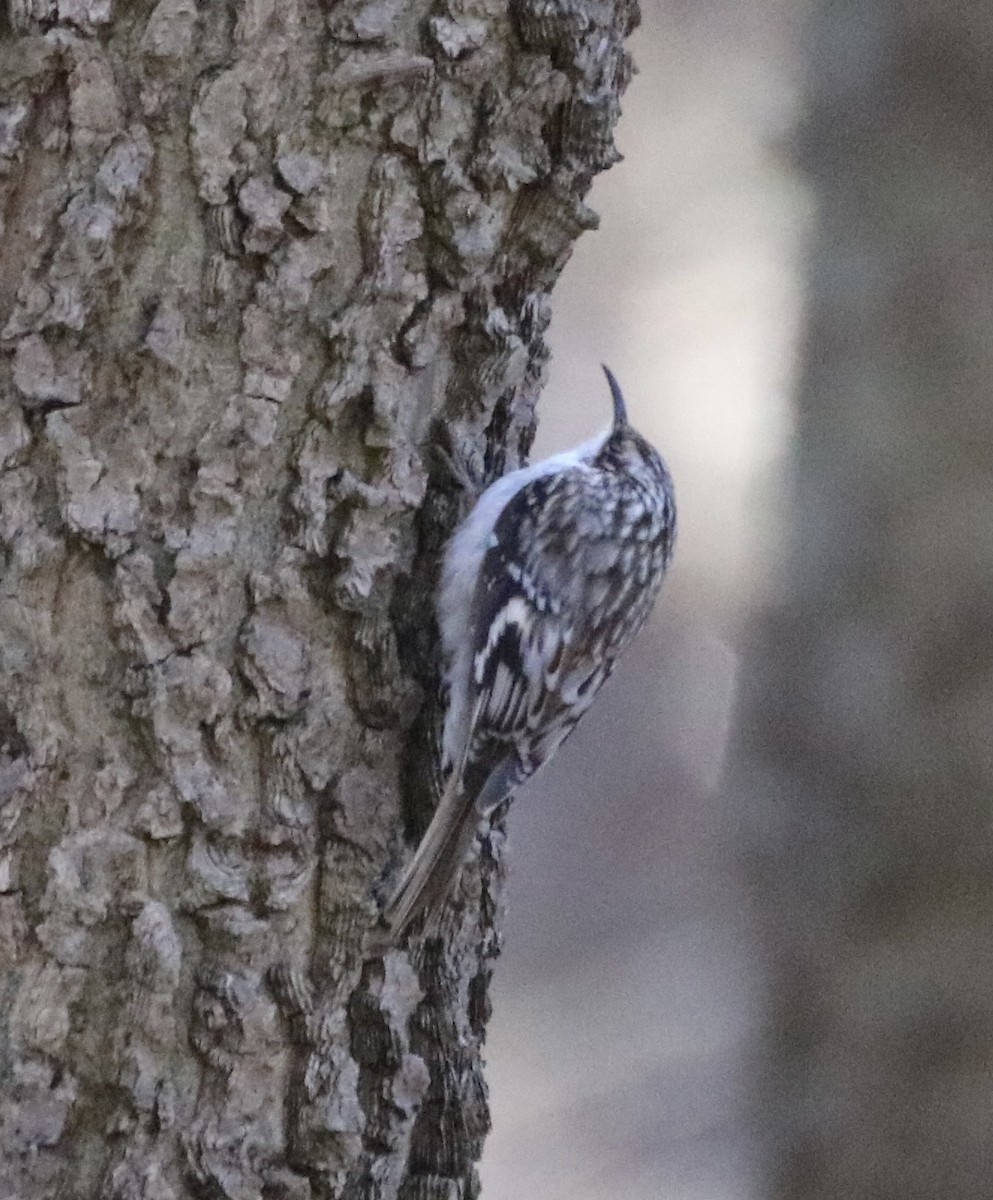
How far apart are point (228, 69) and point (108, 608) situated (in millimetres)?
480

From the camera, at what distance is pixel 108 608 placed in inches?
50.8

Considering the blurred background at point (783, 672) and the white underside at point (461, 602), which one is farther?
the blurred background at point (783, 672)

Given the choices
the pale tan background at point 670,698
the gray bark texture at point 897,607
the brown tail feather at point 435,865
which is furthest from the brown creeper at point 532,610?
the pale tan background at point 670,698

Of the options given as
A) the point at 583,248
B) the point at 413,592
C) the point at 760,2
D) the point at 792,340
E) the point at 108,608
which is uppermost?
the point at 760,2

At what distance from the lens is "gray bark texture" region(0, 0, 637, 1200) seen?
4.14ft

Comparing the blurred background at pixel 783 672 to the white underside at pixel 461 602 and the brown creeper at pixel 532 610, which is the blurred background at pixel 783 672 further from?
the white underside at pixel 461 602

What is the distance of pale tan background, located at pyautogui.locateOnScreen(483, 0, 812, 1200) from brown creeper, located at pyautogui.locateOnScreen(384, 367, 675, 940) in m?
0.61

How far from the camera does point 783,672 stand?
2523 mm

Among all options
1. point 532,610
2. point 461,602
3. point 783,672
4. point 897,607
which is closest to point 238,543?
point 461,602

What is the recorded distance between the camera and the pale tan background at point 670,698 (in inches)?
100.0

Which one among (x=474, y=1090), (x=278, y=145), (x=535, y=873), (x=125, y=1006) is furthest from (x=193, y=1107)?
(x=535, y=873)

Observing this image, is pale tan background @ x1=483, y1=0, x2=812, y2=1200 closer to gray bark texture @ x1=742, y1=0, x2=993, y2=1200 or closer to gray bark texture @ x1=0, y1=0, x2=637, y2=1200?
gray bark texture @ x1=742, y1=0, x2=993, y2=1200

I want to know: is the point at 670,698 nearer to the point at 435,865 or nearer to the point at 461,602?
the point at 461,602

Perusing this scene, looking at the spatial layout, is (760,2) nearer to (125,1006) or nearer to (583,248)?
(583,248)
